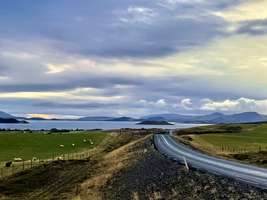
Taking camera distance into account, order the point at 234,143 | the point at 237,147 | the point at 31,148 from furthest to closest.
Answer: the point at 234,143
the point at 31,148
the point at 237,147

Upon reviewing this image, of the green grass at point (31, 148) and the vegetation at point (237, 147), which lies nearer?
the vegetation at point (237, 147)

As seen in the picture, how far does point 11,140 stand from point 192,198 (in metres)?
93.2

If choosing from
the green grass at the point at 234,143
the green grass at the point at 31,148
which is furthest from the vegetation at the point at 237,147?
the green grass at the point at 31,148

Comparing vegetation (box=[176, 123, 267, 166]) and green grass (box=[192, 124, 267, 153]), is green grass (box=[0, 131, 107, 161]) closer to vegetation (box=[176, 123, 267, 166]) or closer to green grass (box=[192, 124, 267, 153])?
vegetation (box=[176, 123, 267, 166])

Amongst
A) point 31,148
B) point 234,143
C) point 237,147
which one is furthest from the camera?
point 234,143

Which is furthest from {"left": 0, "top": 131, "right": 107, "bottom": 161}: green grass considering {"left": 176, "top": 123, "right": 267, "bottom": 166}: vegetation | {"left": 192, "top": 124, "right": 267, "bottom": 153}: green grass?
{"left": 192, "top": 124, "right": 267, "bottom": 153}: green grass

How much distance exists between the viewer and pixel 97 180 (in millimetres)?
55125

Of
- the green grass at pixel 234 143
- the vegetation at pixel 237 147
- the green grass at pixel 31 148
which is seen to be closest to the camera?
the vegetation at pixel 237 147

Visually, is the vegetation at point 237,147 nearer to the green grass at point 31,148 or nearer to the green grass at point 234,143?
the green grass at point 234,143

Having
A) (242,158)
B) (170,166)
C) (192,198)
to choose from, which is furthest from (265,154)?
(192,198)

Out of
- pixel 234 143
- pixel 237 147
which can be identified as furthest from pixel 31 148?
pixel 234 143

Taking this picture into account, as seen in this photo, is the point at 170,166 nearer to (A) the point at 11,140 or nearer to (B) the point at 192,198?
(B) the point at 192,198

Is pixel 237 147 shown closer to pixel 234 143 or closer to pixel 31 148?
pixel 234 143

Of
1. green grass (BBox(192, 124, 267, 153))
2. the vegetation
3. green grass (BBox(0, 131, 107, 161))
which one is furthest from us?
green grass (BBox(192, 124, 267, 153))
